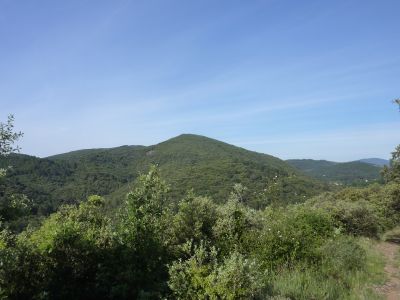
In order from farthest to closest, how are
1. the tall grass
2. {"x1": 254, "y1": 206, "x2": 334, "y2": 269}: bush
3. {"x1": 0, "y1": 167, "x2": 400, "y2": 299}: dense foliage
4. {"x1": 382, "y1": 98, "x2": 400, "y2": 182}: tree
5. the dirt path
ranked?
{"x1": 382, "y1": 98, "x2": 400, "y2": 182}: tree, {"x1": 254, "y1": 206, "x2": 334, "y2": 269}: bush, the dirt path, the tall grass, {"x1": 0, "y1": 167, "x2": 400, "y2": 299}: dense foliage

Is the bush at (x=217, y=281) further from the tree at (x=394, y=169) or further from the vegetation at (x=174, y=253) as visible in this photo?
the tree at (x=394, y=169)

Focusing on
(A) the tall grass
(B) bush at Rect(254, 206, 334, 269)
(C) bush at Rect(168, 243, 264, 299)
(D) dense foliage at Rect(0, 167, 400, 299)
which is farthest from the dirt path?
(C) bush at Rect(168, 243, 264, 299)

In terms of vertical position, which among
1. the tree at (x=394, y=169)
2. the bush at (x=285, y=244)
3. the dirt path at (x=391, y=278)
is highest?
the tree at (x=394, y=169)

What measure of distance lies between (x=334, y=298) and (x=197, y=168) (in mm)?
142614

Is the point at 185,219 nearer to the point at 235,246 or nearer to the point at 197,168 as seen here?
the point at 235,246

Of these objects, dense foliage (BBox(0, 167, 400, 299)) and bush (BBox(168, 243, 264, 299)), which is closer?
bush (BBox(168, 243, 264, 299))

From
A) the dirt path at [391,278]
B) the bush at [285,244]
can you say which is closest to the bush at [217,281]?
the bush at [285,244]

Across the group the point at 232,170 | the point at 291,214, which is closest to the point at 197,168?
the point at 232,170

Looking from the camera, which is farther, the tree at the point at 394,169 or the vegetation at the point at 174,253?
the tree at the point at 394,169

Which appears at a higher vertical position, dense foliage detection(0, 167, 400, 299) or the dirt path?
dense foliage detection(0, 167, 400, 299)

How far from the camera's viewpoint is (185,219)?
318 inches

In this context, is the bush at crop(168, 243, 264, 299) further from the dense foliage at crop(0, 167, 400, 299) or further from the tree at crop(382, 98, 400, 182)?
the tree at crop(382, 98, 400, 182)

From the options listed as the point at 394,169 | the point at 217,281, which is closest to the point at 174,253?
the point at 217,281

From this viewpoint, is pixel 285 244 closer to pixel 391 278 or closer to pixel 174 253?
pixel 174 253
